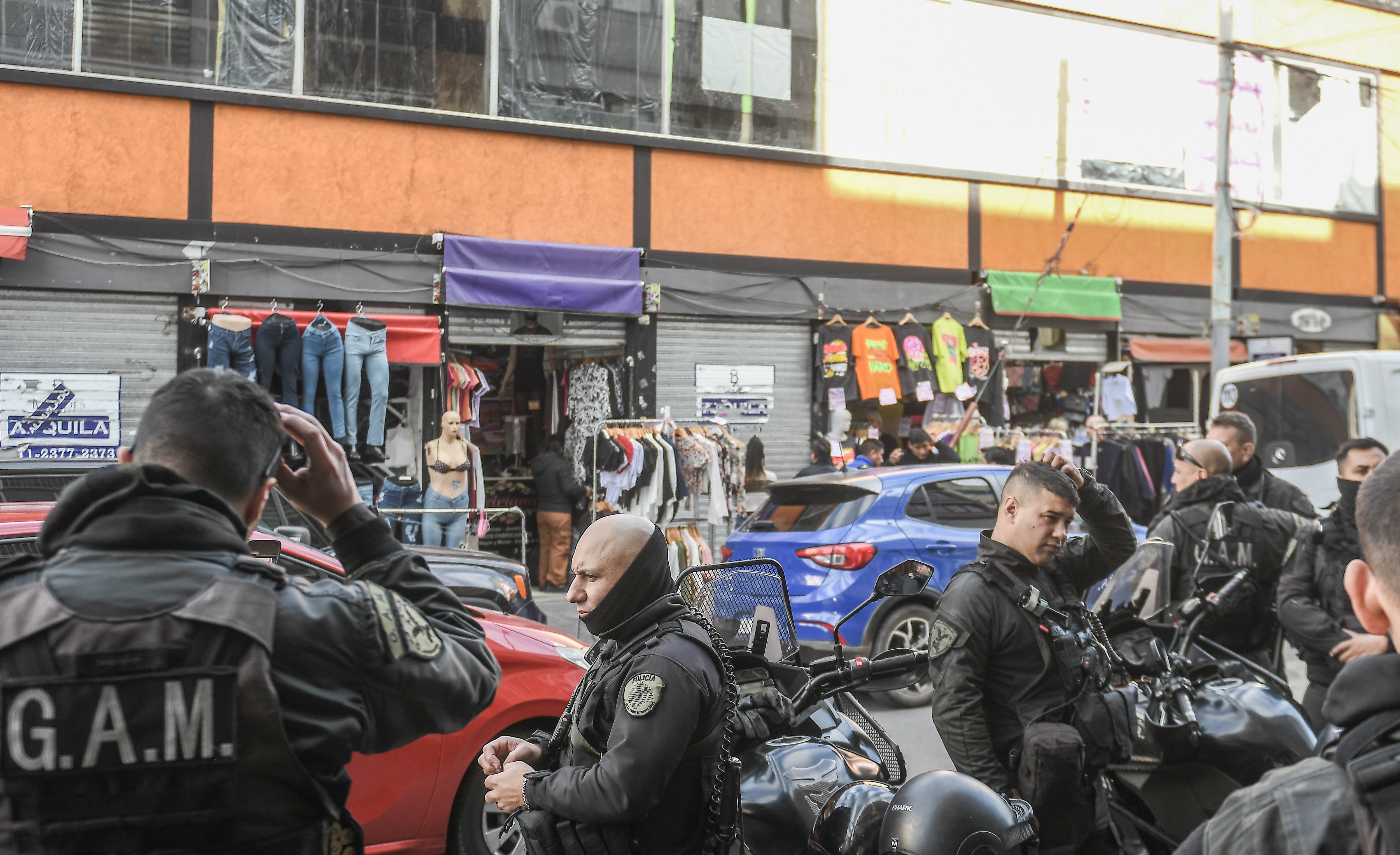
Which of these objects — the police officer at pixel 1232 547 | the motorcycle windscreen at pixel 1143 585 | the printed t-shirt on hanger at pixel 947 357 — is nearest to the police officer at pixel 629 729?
the motorcycle windscreen at pixel 1143 585

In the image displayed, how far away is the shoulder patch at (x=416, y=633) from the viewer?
191 centimetres

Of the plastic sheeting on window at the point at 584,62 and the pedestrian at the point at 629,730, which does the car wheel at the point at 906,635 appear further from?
the plastic sheeting on window at the point at 584,62

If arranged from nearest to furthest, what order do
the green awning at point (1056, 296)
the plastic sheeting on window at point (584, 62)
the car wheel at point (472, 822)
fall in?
1. the car wheel at point (472, 822)
2. the plastic sheeting on window at point (584, 62)
3. the green awning at point (1056, 296)

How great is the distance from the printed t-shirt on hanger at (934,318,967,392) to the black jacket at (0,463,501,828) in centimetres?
1263

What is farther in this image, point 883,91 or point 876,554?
point 883,91

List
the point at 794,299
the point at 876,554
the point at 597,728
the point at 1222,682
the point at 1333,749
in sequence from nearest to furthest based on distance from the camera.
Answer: the point at 1333,749 → the point at 597,728 → the point at 1222,682 → the point at 876,554 → the point at 794,299

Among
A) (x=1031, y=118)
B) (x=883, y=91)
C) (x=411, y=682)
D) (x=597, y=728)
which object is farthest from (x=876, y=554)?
(x=1031, y=118)

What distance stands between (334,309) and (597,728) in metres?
9.78

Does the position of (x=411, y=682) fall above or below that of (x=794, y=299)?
below

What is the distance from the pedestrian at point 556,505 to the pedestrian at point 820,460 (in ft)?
8.49

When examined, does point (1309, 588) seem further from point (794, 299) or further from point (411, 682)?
point (794, 299)

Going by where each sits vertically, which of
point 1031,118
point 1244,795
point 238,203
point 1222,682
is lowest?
point 1222,682

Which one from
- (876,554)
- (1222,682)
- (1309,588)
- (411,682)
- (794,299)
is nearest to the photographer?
(411,682)

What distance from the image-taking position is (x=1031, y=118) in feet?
51.5
